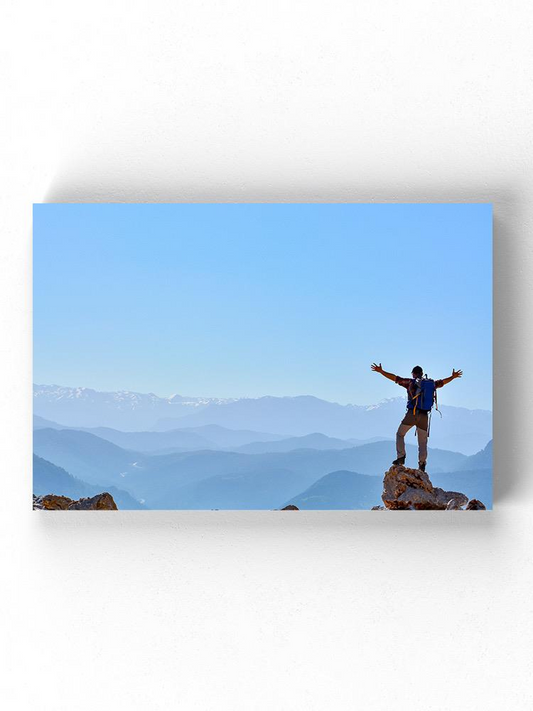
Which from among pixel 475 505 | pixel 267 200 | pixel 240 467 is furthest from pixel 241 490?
pixel 267 200

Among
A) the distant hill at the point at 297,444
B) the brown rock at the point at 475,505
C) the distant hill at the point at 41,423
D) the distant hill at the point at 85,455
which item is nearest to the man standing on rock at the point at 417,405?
the distant hill at the point at 297,444

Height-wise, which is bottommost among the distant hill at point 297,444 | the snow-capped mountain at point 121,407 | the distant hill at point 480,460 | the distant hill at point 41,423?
the distant hill at point 480,460

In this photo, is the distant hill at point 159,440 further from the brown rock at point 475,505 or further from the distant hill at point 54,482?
the brown rock at point 475,505

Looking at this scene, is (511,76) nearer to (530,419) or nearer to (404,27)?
(404,27)

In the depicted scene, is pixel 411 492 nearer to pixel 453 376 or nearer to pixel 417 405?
pixel 417 405

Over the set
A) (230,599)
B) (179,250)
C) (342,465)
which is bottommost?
(230,599)

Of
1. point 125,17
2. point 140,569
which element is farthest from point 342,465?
point 125,17
